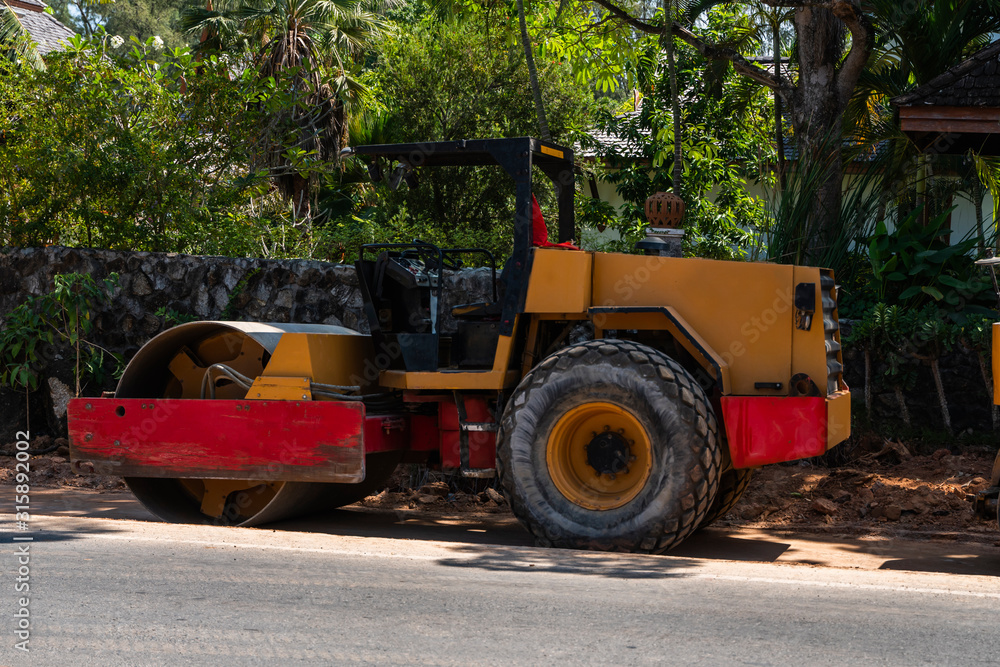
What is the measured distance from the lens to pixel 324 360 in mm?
7031

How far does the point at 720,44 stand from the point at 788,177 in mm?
3991

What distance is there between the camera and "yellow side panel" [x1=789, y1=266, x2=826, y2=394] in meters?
6.22

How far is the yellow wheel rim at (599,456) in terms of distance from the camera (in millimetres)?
6191

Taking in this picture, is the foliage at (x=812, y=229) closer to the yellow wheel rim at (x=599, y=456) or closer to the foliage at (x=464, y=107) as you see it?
the yellow wheel rim at (x=599, y=456)

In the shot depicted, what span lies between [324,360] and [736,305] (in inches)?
111

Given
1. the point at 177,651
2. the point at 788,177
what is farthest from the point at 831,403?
the point at 788,177

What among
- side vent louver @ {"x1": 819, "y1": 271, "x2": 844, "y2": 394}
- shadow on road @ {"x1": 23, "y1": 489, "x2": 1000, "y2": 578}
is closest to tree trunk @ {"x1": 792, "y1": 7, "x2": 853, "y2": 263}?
side vent louver @ {"x1": 819, "y1": 271, "x2": 844, "y2": 394}

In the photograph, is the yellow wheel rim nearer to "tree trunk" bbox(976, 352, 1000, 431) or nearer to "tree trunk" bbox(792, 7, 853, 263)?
"tree trunk" bbox(976, 352, 1000, 431)

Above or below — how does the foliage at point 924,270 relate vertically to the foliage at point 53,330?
above

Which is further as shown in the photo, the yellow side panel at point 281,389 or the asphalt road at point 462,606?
the yellow side panel at point 281,389

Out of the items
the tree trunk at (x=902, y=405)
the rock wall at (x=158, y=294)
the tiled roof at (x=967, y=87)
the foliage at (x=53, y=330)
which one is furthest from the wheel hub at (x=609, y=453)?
the foliage at (x=53, y=330)

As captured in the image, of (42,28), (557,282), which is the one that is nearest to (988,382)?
(557,282)

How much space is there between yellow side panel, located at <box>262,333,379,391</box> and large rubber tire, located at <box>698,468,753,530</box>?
258cm

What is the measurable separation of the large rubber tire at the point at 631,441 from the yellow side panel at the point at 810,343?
28.3 inches
